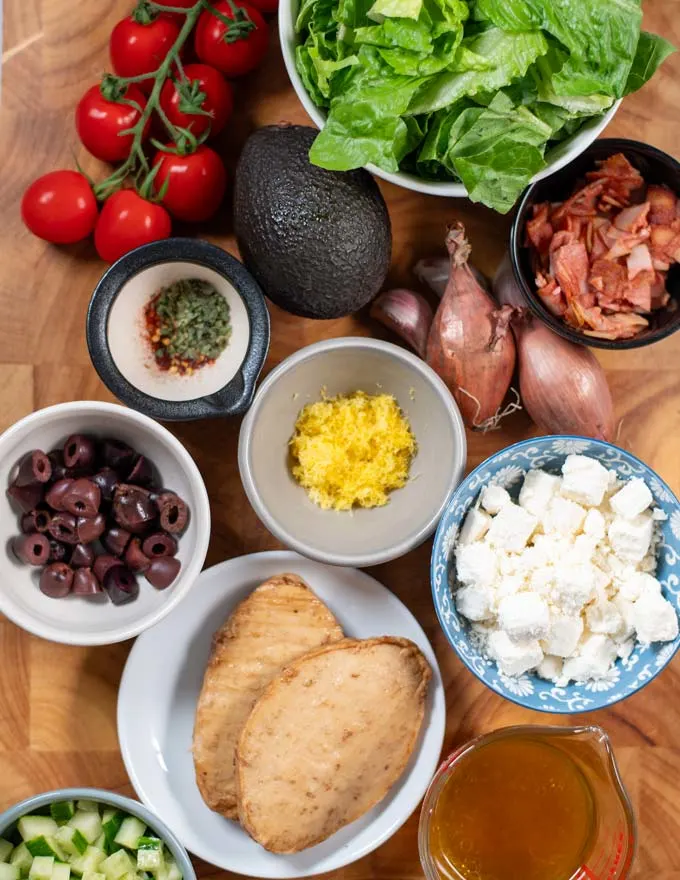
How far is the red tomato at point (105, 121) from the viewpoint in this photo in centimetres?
146

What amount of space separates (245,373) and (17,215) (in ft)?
1.50

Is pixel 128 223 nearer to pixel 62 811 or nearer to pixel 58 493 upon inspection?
pixel 58 493

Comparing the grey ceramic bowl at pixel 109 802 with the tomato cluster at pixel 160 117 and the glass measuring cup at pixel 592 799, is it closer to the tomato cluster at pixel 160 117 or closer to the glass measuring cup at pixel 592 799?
the glass measuring cup at pixel 592 799

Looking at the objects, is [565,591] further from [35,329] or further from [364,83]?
[35,329]

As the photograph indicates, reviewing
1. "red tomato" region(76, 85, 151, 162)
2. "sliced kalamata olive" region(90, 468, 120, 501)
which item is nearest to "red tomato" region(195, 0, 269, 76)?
"red tomato" region(76, 85, 151, 162)

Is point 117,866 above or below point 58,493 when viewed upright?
below

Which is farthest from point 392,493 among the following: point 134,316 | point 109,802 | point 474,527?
point 109,802

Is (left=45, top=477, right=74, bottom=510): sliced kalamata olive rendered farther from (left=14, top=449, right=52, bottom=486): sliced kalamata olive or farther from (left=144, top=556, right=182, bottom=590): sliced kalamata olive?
(left=144, top=556, right=182, bottom=590): sliced kalamata olive

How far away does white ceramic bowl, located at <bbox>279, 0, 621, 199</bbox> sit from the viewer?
1.33m

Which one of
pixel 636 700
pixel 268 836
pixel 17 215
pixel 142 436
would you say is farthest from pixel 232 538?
pixel 636 700

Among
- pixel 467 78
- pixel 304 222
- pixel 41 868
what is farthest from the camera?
pixel 41 868

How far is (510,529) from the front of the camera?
56.6 inches

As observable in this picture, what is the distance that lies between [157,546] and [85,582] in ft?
0.37

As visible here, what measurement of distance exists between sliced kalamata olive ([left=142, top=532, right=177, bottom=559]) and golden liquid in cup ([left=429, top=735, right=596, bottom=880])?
0.58m
